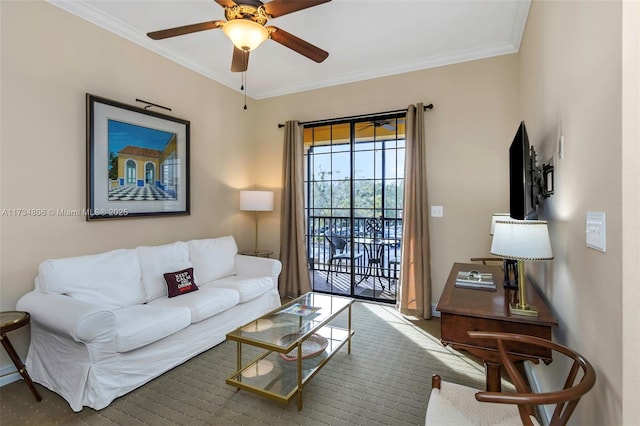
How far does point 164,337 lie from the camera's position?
2396 mm

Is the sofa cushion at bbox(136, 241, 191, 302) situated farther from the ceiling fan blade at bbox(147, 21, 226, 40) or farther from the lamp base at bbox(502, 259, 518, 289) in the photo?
the lamp base at bbox(502, 259, 518, 289)

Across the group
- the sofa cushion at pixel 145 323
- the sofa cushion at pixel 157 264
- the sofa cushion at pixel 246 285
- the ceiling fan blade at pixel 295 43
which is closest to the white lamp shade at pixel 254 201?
the sofa cushion at pixel 246 285

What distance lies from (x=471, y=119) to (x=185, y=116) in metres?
3.30

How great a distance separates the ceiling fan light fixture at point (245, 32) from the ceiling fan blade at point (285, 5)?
0.12 meters

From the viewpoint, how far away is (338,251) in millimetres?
4516

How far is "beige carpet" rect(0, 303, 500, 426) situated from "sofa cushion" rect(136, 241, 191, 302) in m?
0.74

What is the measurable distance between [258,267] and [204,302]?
0.99m

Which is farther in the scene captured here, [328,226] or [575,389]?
[328,226]

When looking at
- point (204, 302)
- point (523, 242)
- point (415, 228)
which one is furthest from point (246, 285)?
point (523, 242)

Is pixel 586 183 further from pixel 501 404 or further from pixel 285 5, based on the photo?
pixel 285 5

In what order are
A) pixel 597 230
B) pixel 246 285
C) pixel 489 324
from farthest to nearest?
pixel 246 285 → pixel 489 324 → pixel 597 230

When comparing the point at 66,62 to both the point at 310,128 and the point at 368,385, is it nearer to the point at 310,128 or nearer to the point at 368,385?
the point at 310,128

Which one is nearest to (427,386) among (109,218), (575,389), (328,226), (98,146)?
(575,389)

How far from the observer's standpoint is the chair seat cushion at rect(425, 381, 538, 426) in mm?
1289
